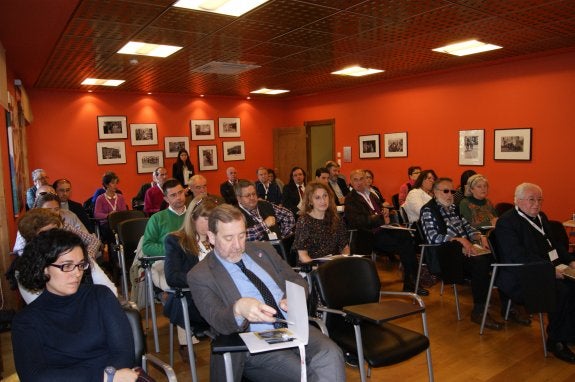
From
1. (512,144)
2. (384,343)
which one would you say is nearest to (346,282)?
(384,343)

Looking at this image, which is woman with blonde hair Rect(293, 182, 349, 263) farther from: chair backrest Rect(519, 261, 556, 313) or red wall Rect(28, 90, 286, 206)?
red wall Rect(28, 90, 286, 206)

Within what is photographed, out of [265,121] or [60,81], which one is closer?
[60,81]

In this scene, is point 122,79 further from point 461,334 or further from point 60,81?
point 461,334

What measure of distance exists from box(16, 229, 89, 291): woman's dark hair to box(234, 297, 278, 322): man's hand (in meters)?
0.83

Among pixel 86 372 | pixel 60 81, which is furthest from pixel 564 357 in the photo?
pixel 60 81

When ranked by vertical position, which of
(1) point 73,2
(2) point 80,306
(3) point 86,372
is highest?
(1) point 73,2

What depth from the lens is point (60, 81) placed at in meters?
7.73

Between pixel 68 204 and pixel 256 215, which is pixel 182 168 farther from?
pixel 256 215

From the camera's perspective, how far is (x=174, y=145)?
32.8 ft

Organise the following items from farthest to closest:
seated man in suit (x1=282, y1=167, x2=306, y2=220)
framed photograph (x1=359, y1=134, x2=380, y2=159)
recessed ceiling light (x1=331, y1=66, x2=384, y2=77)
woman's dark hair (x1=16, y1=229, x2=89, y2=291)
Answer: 1. framed photograph (x1=359, y1=134, x2=380, y2=159)
2. recessed ceiling light (x1=331, y1=66, x2=384, y2=77)
3. seated man in suit (x1=282, y1=167, x2=306, y2=220)
4. woman's dark hair (x1=16, y1=229, x2=89, y2=291)

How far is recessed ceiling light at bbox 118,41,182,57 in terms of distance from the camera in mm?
5451

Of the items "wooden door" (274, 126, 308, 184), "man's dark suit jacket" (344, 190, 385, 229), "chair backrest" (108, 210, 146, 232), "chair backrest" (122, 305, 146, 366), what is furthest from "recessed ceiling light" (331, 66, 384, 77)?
"chair backrest" (122, 305, 146, 366)

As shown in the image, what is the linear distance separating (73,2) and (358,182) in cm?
382

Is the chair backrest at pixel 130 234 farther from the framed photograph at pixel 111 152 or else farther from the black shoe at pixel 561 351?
the framed photograph at pixel 111 152
